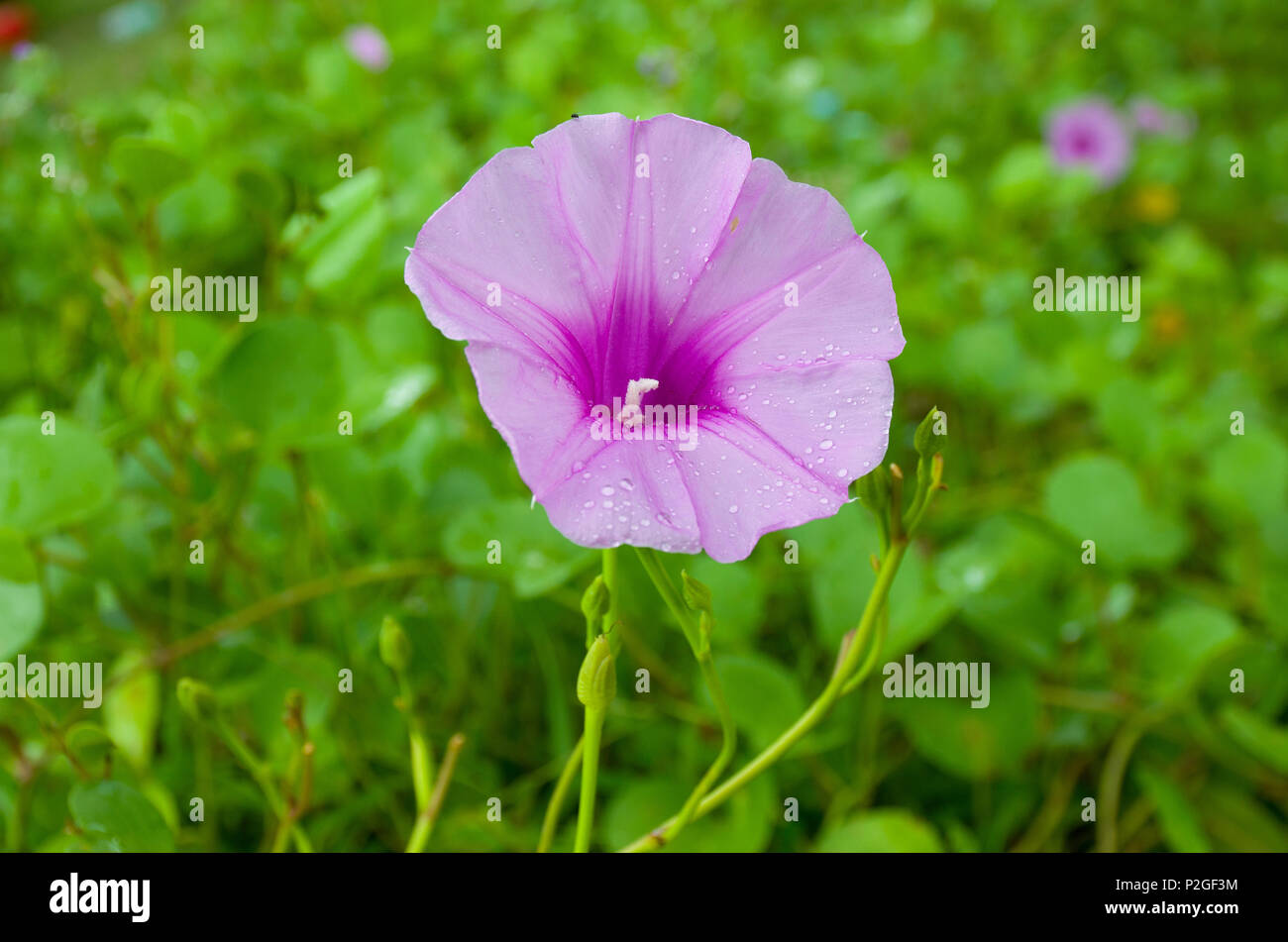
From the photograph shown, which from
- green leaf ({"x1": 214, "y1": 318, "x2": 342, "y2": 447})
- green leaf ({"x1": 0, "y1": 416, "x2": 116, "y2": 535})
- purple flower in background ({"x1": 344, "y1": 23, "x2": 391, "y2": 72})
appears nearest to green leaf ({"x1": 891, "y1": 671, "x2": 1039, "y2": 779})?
green leaf ({"x1": 214, "y1": 318, "x2": 342, "y2": 447})

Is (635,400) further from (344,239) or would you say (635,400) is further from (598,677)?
(344,239)

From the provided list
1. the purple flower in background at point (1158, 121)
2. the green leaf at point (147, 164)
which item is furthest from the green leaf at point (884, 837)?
the purple flower in background at point (1158, 121)

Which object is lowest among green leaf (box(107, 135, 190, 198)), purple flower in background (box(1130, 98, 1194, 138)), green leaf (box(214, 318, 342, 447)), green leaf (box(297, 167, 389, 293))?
green leaf (box(214, 318, 342, 447))

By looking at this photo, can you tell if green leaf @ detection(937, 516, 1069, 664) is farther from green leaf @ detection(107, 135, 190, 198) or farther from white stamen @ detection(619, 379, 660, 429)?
green leaf @ detection(107, 135, 190, 198)

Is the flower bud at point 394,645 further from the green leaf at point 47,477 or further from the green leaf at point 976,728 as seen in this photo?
the green leaf at point 976,728

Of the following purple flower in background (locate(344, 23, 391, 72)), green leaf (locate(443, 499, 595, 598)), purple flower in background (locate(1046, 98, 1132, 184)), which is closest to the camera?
green leaf (locate(443, 499, 595, 598))
